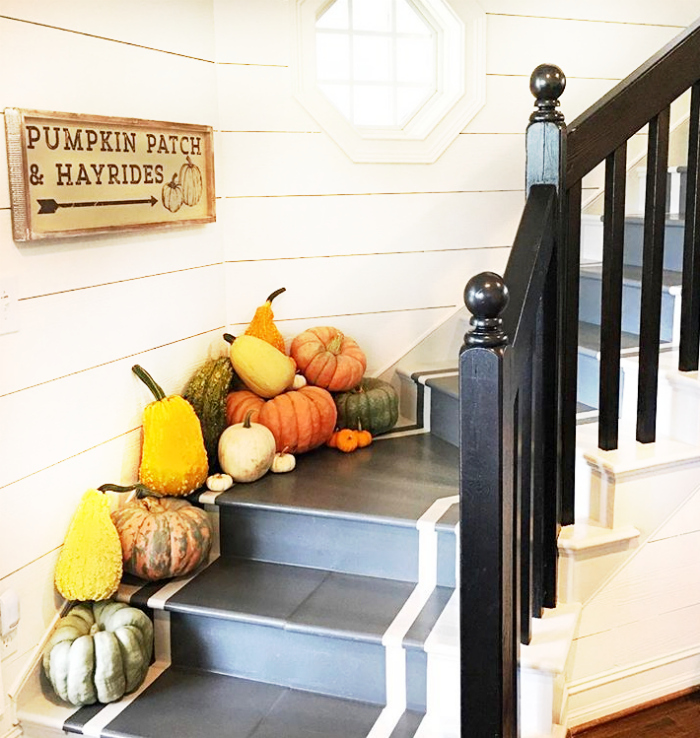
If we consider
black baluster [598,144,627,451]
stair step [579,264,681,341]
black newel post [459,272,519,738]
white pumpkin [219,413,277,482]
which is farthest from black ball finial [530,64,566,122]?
white pumpkin [219,413,277,482]

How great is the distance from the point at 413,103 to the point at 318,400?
1.13 meters

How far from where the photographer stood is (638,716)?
260cm

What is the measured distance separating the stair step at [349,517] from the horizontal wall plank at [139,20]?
130 centimetres

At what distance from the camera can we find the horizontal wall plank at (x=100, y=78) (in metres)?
2.08

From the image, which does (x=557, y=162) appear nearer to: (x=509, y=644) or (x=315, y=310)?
(x=509, y=644)

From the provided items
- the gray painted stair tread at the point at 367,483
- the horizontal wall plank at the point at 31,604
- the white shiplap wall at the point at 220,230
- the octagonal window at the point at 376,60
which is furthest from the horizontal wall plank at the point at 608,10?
the horizontal wall plank at the point at 31,604

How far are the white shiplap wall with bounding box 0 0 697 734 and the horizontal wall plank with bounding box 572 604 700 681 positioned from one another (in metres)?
1.21

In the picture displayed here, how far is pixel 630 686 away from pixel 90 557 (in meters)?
1.56

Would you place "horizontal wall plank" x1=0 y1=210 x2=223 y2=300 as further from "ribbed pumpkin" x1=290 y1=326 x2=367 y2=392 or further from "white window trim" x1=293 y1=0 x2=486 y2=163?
"white window trim" x1=293 y1=0 x2=486 y2=163

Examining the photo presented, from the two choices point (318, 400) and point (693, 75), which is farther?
point (318, 400)

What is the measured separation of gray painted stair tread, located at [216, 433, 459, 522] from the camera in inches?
98.0

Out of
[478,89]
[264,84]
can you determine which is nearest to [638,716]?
[478,89]

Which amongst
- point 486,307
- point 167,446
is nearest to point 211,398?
point 167,446

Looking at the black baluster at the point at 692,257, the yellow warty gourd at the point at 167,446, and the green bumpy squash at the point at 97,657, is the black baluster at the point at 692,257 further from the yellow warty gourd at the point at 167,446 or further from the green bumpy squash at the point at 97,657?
the green bumpy squash at the point at 97,657
